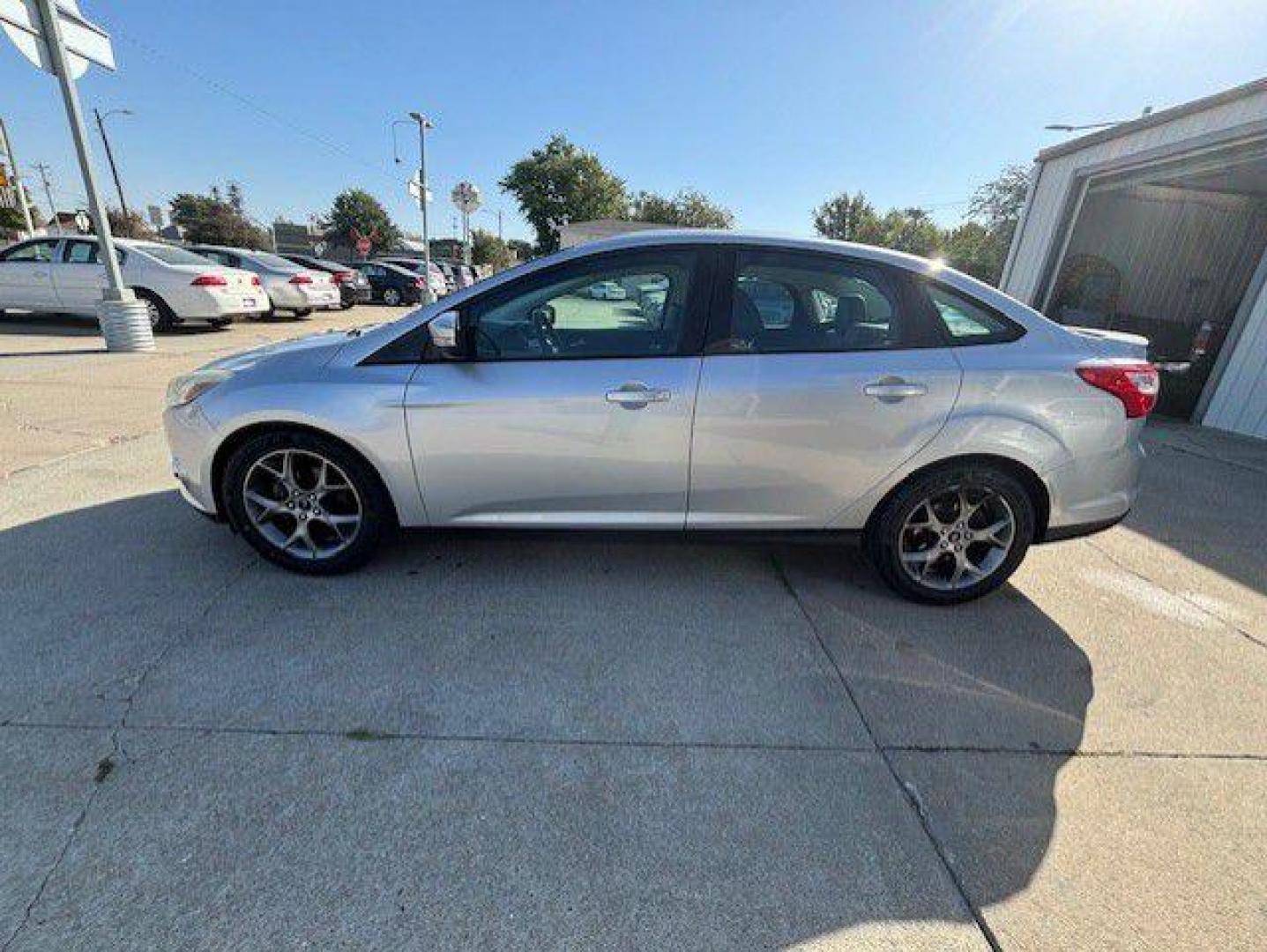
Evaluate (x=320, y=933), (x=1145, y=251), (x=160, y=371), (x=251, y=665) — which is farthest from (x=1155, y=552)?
(x=1145, y=251)

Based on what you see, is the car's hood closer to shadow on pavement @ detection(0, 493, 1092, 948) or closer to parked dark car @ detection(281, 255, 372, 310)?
shadow on pavement @ detection(0, 493, 1092, 948)

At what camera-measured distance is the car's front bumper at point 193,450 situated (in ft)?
9.12

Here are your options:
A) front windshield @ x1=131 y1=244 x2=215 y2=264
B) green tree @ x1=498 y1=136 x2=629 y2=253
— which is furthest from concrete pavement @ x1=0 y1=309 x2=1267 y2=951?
green tree @ x1=498 y1=136 x2=629 y2=253

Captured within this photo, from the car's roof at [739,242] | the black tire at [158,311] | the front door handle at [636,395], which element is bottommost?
the black tire at [158,311]

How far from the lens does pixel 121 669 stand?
2.27m

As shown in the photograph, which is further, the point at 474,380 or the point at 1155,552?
the point at 1155,552

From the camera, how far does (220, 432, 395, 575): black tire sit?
9.04 ft

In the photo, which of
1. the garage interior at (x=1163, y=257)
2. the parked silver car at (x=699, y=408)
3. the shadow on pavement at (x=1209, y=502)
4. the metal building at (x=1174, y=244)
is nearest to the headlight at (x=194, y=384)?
the parked silver car at (x=699, y=408)

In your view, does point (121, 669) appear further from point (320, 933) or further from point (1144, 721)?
point (1144, 721)

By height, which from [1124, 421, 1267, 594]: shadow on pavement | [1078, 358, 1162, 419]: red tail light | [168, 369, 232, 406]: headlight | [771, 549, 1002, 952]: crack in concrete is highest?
[1078, 358, 1162, 419]: red tail light

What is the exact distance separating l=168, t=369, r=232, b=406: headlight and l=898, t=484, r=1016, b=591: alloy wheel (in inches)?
127

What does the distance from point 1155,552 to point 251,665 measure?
4.86 metres

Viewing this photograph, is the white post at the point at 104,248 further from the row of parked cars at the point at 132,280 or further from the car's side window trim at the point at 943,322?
the car's side window trim at the point at 943,322

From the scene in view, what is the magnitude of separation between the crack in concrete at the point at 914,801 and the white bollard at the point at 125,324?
958cm
